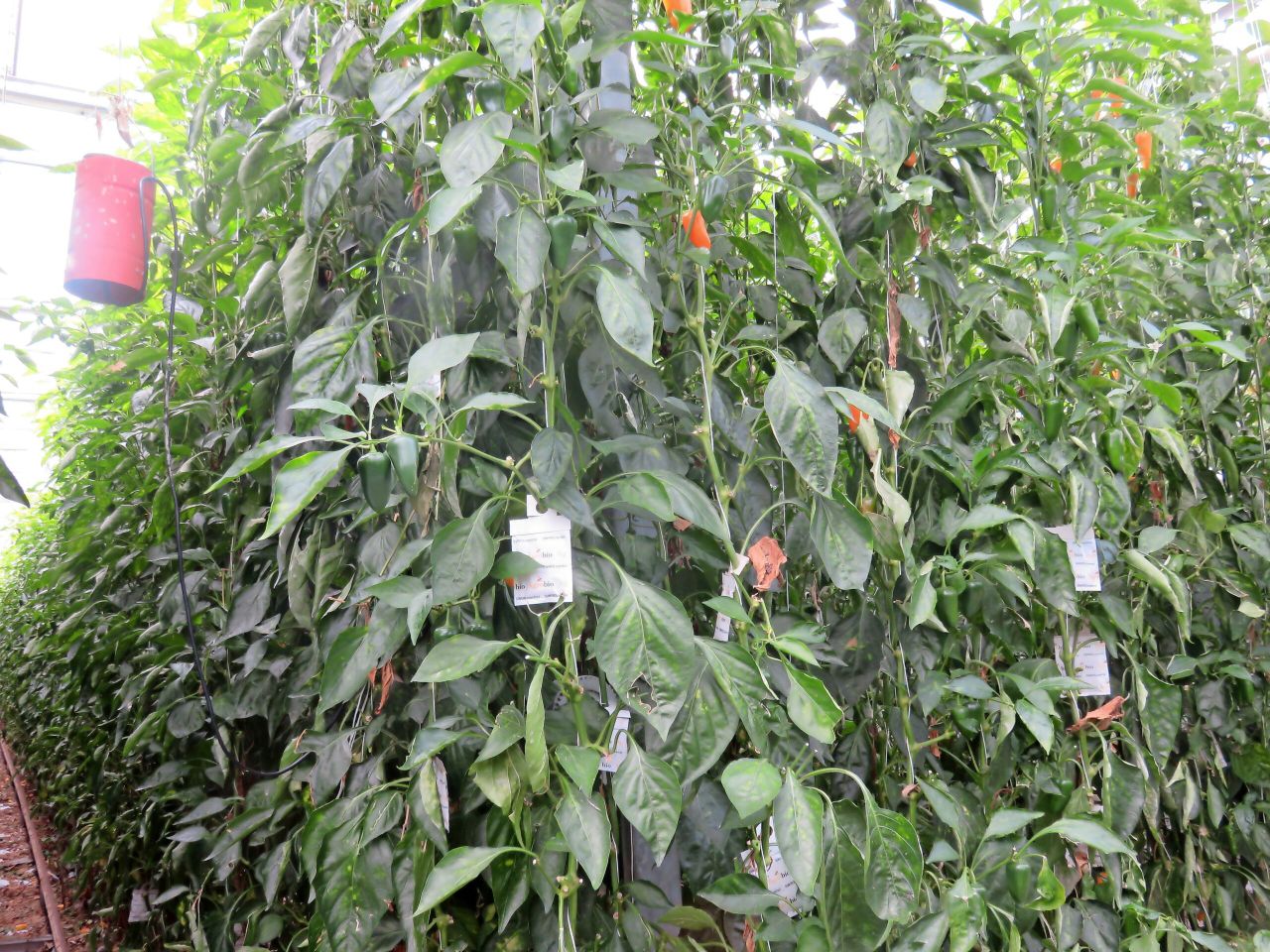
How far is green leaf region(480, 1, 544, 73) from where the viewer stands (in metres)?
0.94

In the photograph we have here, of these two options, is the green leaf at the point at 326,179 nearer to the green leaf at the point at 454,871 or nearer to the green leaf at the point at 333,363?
the green leaf at the point at 333,363

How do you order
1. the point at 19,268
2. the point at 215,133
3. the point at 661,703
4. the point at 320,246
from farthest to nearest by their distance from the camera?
the point at 19,268, the point at 215,133, the point at 320,246, the point at 661,703

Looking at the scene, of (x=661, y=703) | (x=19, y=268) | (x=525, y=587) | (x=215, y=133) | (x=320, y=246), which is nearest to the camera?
(x=661, y=703)

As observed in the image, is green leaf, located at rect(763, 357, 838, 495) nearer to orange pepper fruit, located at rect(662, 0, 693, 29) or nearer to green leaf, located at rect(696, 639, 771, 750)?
green leaf, located at rect(696, 639, 771, 750)

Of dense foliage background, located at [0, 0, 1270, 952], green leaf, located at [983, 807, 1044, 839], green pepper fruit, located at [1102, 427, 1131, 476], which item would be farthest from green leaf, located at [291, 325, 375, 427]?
green pepper fruit, located at [1102, 427, 1131, 476]

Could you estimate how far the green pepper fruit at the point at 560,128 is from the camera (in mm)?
1052

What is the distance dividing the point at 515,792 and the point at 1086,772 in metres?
0.90

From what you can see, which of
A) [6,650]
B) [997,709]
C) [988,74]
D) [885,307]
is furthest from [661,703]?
[6,650]

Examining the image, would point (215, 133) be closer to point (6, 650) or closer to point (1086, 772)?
point (1086, 772)

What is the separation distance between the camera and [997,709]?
1.42 m

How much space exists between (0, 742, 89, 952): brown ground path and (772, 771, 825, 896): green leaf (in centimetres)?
228

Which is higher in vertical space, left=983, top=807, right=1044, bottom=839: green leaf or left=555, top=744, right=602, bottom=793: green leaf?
left=555, top=744, right=602, bottom=793: green leaf

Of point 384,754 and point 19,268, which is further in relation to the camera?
point 19,268

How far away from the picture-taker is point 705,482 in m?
1.42
